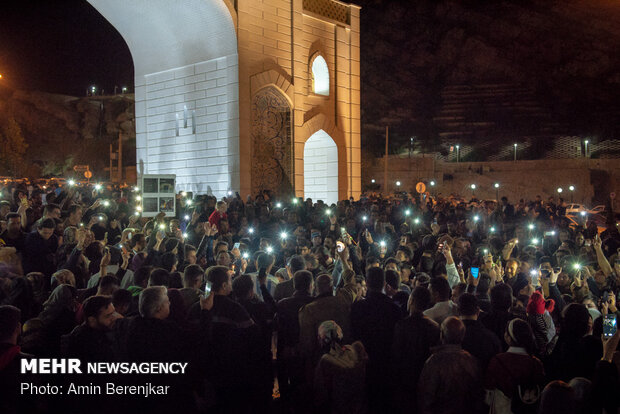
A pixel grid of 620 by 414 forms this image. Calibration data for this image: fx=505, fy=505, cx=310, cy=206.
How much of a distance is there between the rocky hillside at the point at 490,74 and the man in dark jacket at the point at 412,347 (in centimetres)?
4781

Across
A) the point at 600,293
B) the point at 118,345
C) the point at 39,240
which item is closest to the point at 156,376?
the point at 118,345

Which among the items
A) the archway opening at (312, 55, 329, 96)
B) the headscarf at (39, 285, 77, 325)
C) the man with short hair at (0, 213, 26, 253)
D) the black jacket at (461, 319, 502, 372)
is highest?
the archway opening at (312, 55, 329, 96)

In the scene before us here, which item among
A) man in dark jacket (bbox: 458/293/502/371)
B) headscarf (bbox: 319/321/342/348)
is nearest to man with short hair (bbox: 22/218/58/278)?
headscarf (bbox: 319/321/342/348)

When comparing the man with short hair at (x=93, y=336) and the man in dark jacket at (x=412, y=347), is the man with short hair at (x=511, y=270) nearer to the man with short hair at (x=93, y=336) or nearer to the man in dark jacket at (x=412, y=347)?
the man in dark jacket at (x=412, y=347)

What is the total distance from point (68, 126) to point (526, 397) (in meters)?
63.6

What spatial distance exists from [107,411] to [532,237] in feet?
29.9

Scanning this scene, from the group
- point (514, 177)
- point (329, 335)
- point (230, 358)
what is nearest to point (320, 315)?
point (329, 335)

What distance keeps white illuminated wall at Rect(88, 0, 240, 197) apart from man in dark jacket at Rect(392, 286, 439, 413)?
11.8 meters

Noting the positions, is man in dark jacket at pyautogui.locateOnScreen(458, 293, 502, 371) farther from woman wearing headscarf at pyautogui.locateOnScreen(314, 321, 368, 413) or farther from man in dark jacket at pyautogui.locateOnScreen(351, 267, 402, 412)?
woman wearing headscarf at pyautogui.locateOnScreen(314, 321, 368, 413)

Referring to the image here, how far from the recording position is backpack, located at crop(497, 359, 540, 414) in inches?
131

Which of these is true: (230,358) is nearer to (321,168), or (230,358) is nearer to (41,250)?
(41,250)

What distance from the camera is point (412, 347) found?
12.6 ft

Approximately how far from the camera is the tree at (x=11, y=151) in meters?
48.3

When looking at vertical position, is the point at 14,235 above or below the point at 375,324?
above
